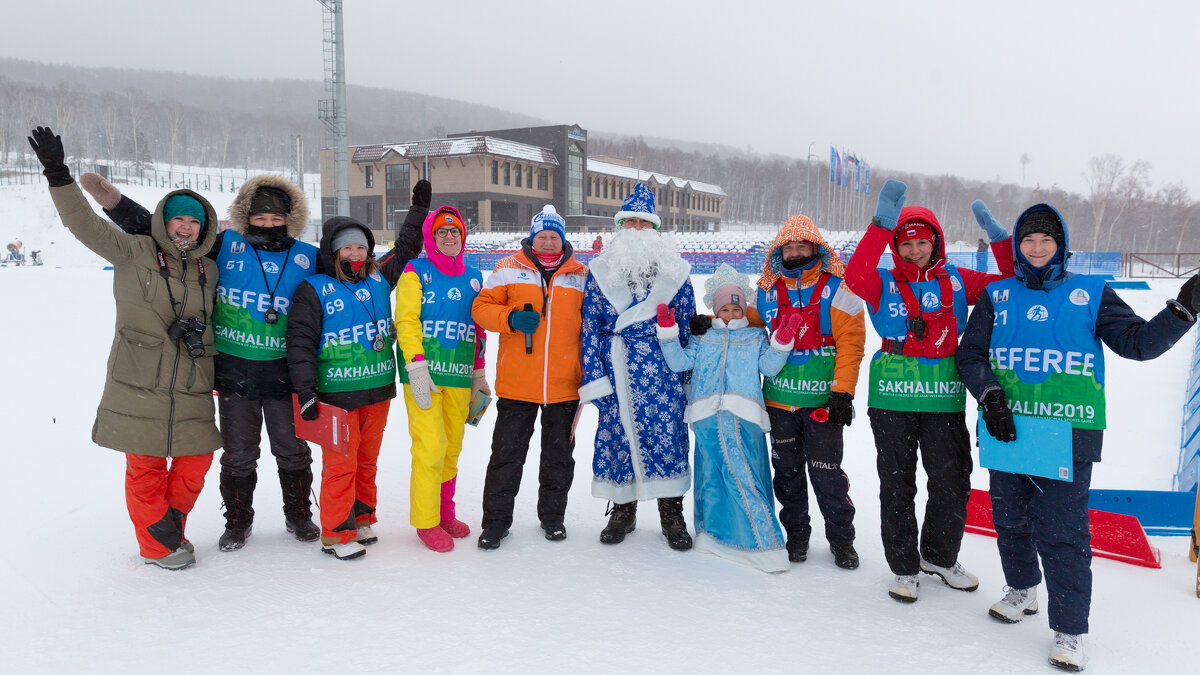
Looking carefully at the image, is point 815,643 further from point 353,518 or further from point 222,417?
point 222,417

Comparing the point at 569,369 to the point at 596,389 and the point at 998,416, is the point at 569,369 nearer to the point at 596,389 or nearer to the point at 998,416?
the point at 596,389

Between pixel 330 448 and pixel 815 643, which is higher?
pixel 330 448

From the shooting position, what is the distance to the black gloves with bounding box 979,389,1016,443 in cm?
270

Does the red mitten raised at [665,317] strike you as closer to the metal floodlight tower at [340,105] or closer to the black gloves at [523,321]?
the black gloves at [523,321]

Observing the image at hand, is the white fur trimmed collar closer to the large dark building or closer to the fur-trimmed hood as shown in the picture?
the fur-trimmed hood

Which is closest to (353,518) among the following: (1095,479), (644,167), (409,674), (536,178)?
(409,674)

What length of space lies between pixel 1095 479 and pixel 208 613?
5.65 meters

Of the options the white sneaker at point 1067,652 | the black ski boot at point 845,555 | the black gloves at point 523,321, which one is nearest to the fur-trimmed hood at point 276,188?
the black gloves at point 523,321

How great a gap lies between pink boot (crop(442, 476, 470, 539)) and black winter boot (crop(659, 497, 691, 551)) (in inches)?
43.8

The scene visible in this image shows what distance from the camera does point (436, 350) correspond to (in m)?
3.65

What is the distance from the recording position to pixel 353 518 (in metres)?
3.62

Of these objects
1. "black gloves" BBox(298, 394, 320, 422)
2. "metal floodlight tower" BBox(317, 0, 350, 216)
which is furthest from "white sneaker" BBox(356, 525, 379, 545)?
"metal floodlight tower" BBox(317, 0, 350, 216)

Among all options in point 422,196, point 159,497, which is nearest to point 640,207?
point 422,196

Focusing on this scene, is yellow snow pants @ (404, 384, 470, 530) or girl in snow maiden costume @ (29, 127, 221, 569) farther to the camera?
yellow snow pants @ (404, 384, 470, 530)
